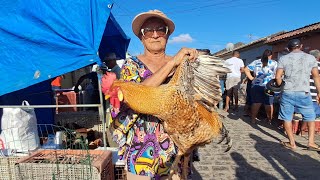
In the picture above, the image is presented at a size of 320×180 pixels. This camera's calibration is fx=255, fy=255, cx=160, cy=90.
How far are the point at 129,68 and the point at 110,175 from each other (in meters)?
1.22

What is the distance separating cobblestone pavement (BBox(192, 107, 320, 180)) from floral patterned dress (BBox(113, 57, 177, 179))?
2.29 m

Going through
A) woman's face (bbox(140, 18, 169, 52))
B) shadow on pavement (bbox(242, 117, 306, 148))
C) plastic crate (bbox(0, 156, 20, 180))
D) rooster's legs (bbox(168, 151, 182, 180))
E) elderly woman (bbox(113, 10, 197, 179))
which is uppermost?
woman's face (bbox(140, 18, 169, 52))

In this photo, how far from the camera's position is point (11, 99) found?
450cm

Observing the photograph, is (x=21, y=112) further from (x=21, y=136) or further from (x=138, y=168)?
(x=138, y=168)

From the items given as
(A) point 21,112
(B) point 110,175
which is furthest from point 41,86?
(B) point 110,175

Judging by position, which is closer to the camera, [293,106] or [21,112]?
[21,112]

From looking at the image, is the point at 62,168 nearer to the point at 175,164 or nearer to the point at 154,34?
the point at 175,164

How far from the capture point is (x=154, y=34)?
1998mm

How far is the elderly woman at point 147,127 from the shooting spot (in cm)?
194

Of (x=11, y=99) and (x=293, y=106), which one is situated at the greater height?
(x=11, y=99)

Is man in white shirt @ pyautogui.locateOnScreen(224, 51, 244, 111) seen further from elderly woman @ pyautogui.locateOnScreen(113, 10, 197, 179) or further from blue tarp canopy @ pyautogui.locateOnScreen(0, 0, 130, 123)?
elderly woman @ pyautogui.locateOnScreen(113, 10, 197, 179)

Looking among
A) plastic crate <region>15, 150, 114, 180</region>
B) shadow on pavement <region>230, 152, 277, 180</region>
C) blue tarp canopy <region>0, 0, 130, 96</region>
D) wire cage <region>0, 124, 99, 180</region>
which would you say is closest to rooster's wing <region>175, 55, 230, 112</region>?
plastic crate <region>15, 150, 114, 180</region>

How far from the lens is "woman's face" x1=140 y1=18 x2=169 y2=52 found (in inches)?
78.6

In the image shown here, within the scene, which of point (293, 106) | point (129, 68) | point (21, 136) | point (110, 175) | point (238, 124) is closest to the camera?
point (129, 68)
